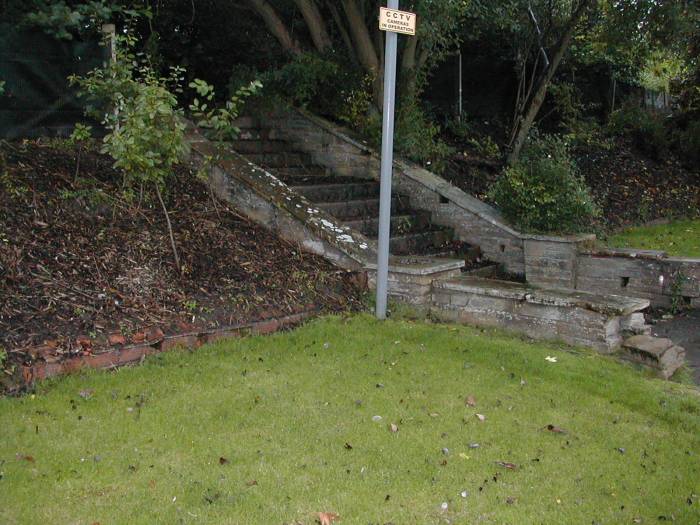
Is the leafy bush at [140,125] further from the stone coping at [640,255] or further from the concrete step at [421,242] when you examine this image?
the stone coping at [640,255]

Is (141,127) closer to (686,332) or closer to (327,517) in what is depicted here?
(327,517)

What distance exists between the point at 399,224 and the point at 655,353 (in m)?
3.79

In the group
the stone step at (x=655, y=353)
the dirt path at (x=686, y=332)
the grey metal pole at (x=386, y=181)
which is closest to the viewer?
the stone step at (x=655, y=353)

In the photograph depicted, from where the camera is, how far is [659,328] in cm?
802

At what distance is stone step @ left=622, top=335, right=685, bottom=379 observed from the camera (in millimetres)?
6336

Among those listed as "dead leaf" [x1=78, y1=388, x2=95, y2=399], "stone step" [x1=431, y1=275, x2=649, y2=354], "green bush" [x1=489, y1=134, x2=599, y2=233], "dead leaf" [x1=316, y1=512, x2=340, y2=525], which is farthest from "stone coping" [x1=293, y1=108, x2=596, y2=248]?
"dead leaf" [x1=316, y1=512, x2=340, y2=525]

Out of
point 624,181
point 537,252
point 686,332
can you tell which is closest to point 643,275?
point 686,332

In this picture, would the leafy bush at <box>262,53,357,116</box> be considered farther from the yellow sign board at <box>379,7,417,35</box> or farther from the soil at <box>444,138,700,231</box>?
the yellow sign board at <box>379,7,417,35</box>

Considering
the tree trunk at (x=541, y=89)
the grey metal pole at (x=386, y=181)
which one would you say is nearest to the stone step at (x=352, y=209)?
the grey metal pole at (x=386, y=181)

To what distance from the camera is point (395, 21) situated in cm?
688

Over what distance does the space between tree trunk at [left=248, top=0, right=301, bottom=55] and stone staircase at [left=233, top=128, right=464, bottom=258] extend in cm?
141

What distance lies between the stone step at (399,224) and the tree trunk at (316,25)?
2.90m

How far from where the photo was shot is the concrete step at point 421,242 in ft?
29.6

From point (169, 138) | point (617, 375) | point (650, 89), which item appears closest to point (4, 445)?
point (169, 138)
